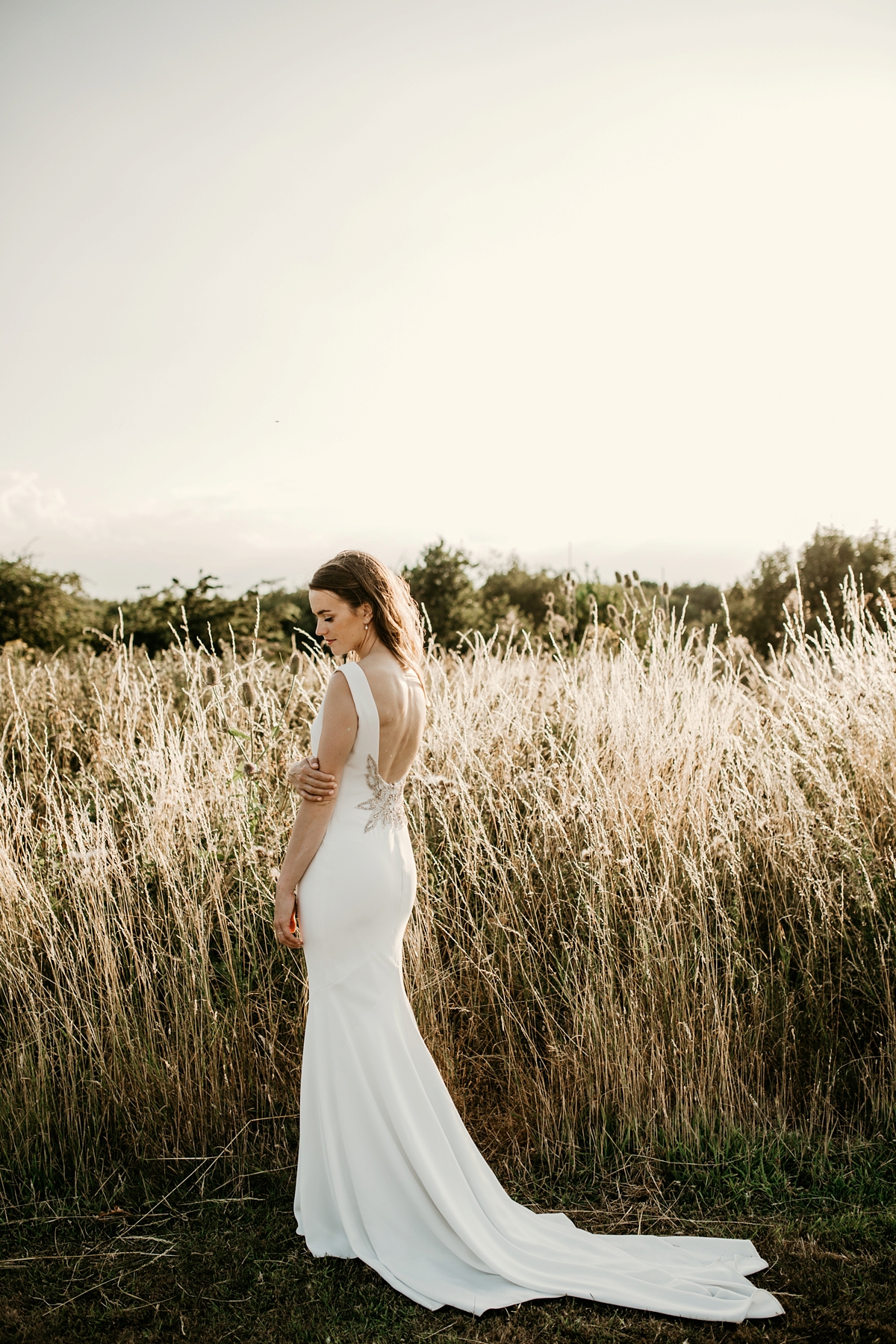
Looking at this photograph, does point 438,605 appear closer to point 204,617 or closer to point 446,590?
point 446,590

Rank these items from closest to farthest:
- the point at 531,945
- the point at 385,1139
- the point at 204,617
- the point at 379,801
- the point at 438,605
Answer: the point at 385,1139 < the point at 379,801 < the point at 531,945 < the point at 204,617 < the point at 438,605

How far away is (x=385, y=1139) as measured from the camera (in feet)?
8.39

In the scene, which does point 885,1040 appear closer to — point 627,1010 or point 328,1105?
point 627,1010

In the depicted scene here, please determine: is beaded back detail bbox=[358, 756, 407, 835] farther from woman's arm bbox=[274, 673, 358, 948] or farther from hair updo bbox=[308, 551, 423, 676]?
hair updo bbox=[308, 551, 423, 676]

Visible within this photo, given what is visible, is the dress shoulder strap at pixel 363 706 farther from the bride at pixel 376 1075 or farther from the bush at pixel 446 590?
the bush at pixel 446 590

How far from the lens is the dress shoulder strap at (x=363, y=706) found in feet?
8.41

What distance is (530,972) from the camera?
3.58m

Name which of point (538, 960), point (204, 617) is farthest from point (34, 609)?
point (538, 960)

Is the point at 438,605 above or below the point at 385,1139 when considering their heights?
above

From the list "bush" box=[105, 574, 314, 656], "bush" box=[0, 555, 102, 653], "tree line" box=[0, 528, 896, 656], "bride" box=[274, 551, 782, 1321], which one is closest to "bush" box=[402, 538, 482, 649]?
"tree line" box=[0, 528, 896, 656]

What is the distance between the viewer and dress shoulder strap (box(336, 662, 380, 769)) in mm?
2562

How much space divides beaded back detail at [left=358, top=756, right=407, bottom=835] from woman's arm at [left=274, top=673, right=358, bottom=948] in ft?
0.29

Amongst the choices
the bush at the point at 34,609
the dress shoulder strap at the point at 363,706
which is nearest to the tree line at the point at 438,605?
the bush at the point at 34,609

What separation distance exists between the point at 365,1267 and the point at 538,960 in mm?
1325
